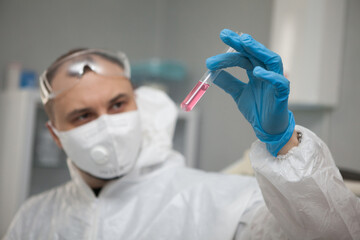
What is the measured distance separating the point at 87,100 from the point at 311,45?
0.85 meters

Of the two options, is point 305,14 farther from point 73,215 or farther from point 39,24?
point 39,24

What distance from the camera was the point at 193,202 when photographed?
109 centimetres

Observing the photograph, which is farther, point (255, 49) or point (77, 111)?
point (77, 111)

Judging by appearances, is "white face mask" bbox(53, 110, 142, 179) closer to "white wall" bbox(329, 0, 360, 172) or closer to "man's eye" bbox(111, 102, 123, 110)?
"man's eye" bbox(111, 102, 123, 110)

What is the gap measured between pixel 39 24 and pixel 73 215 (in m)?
1.70

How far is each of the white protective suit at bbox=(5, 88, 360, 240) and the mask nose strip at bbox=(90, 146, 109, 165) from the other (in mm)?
116

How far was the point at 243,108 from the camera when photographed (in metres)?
0.72

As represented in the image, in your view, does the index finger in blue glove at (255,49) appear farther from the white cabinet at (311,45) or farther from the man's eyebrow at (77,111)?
the white cabinet at (311,45)

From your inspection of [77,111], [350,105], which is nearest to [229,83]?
[77,111]

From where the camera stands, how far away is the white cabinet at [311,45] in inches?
50.4

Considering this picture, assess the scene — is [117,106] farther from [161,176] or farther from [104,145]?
[161,176]

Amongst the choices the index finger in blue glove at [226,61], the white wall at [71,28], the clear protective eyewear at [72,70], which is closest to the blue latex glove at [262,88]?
the index finger in blue glove at [226,61]

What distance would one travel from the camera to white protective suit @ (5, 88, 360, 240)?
0.67 meters

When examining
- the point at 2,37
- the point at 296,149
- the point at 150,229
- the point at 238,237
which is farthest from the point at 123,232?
the point at 2,37
